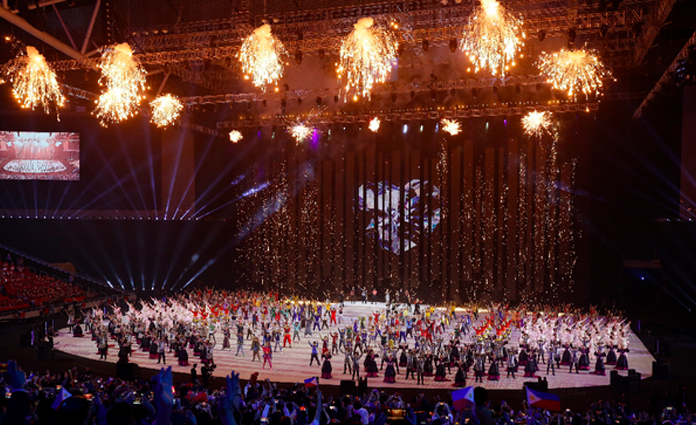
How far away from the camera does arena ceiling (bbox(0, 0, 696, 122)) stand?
13398 millimetres

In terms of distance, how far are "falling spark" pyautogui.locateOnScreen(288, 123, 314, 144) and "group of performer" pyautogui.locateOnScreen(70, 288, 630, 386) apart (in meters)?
8.99

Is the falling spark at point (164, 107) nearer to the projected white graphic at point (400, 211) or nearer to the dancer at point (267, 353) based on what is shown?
the dancer at point (267, 353)

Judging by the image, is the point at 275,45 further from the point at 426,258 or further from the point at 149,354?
the point at 426,258

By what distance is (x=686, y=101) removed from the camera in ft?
63.8

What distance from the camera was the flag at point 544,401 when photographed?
6777 millimetres

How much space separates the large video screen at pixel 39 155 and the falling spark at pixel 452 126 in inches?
600

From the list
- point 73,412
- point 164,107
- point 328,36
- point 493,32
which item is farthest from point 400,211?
point 73,412

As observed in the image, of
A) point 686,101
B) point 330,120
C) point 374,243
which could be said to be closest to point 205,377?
point 330,120

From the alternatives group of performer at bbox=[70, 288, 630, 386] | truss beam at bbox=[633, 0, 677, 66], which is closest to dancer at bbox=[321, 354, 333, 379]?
group of performer at bbox=[70, 288, 630, 386]

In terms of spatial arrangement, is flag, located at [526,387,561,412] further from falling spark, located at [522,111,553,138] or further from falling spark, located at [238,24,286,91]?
falling spark, located at [522,111,553,138]

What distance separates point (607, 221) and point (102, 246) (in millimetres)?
20785

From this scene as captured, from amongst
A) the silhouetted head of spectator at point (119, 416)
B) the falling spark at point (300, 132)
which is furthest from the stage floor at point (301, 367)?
the silhouetted head of spectator at point (119, 416)

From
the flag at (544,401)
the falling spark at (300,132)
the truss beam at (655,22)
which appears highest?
the falling spark at (300,132)

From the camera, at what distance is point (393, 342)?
15.4 metres
